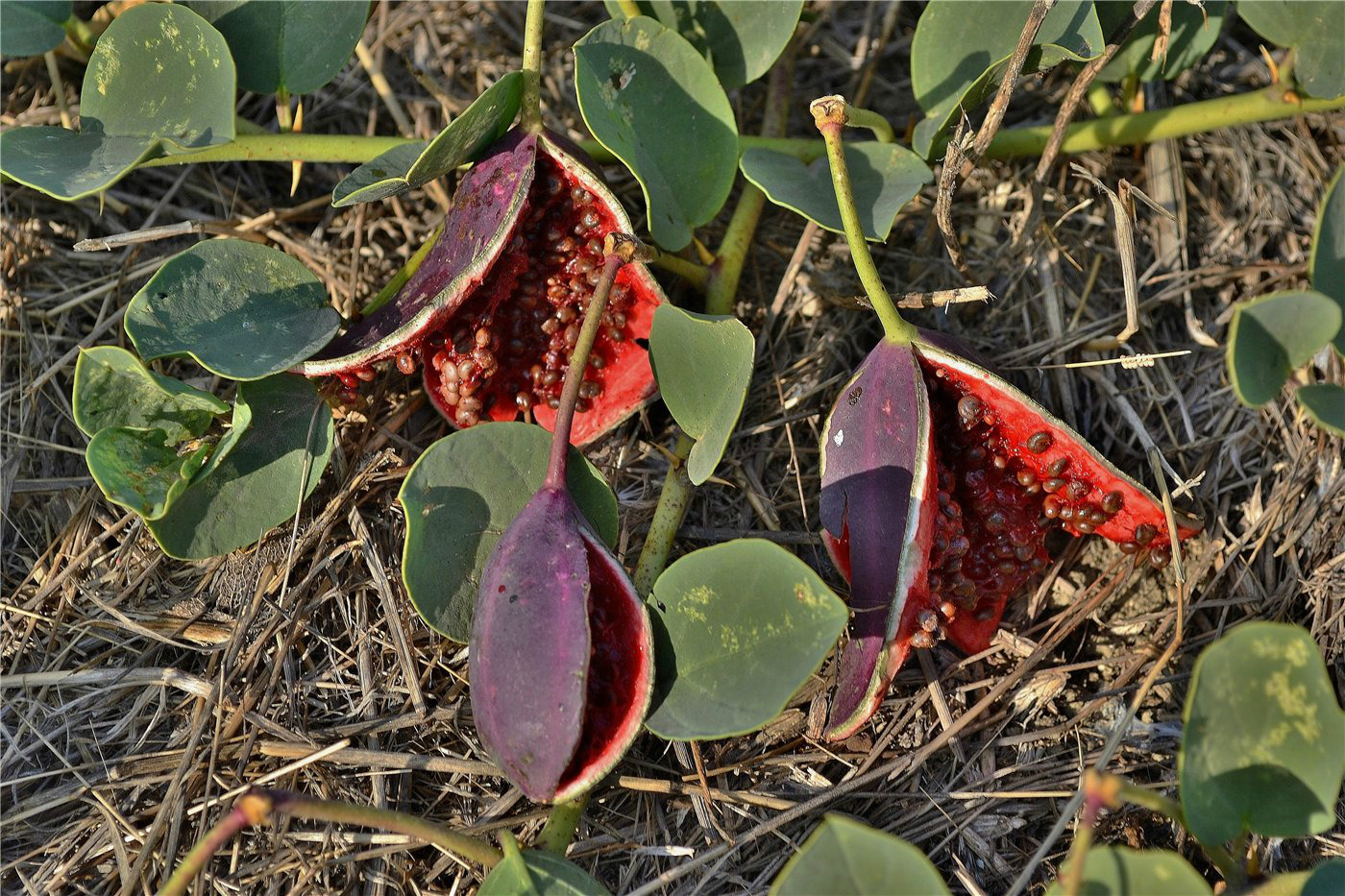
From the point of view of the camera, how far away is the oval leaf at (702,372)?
1108 mm

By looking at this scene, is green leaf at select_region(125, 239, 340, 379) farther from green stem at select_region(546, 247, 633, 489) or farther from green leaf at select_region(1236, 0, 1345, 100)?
green leaf at select_region(1236, 0, 1345, 100)

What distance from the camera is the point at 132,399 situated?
1269 millimetres

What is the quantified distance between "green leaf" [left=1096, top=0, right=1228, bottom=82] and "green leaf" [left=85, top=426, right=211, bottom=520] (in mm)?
1333

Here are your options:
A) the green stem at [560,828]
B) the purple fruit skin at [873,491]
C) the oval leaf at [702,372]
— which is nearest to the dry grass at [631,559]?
the green stem at [560,828]

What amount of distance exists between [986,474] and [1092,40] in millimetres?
548

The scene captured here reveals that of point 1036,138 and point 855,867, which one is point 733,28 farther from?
point 855,867

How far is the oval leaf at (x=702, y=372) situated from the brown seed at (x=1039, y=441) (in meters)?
0.36

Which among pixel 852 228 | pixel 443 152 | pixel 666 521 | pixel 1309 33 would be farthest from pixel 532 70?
pixel 1309 33

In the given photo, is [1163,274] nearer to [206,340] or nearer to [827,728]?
[827,728]

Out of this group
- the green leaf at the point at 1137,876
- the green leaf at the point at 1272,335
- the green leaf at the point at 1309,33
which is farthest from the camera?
the green leaf at the point at 1309,33

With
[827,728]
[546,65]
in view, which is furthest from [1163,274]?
[546,65]

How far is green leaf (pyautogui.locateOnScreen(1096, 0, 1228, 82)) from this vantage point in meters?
1.50

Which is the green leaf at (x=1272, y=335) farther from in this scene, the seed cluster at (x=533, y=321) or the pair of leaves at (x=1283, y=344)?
the seed cluster at (x=533, y=321)

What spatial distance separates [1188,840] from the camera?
4.04 feet
